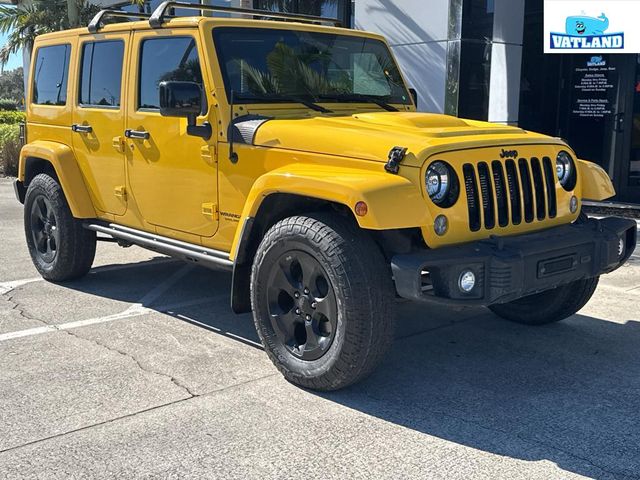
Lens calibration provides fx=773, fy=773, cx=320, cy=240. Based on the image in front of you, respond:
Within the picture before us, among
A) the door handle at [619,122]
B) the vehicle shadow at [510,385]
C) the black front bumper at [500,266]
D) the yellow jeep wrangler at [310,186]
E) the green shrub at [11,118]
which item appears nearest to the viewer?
the vehicle shadow at [510,385]

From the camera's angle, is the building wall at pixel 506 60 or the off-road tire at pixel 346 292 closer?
the off-road tire at pixel 346 292

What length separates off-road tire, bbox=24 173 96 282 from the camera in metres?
6.27

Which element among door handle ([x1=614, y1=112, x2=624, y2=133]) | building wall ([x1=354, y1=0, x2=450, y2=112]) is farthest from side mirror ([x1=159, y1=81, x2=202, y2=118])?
door handle ([x1=614, y1=112, x2=624, y2=133])

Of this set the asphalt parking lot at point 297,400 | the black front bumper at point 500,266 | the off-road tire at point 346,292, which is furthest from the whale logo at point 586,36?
the off-road tire at point 346,292

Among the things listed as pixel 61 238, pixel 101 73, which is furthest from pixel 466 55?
pixel 61 238

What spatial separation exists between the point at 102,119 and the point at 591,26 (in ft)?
22.3

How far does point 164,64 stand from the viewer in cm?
524

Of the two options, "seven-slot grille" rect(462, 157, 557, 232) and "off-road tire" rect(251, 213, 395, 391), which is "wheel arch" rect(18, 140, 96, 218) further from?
"seven-slot grille" rect(462, 157, 557, 232)

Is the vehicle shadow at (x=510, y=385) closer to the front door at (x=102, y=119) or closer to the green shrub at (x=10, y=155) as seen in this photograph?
the front door at (x=102, y=119)

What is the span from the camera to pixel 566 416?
12.7ft

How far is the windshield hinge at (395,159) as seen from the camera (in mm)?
3873

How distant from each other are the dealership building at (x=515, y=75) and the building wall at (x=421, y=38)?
1 centimetres

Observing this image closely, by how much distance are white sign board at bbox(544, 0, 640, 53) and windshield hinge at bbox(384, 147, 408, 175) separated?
6852mm

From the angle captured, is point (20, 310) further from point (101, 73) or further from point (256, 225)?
point (256, 225)
